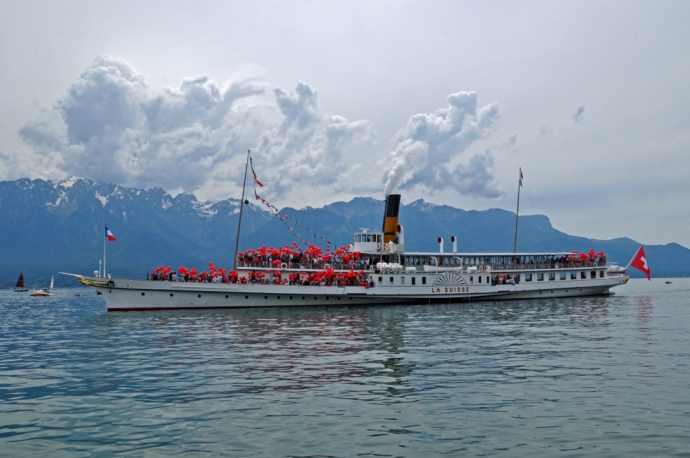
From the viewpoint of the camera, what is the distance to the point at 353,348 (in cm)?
3344

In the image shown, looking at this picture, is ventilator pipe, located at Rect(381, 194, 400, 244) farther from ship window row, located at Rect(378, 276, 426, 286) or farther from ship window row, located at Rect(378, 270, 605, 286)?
ship window row, located at Rect(378, 270, 605, 286)

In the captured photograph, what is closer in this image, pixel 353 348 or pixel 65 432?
pixel 65 432

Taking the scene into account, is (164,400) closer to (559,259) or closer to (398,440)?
(398,440)

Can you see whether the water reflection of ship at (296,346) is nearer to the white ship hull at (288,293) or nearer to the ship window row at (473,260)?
the white ship hull at (288,293)

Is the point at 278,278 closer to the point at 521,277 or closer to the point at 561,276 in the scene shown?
the point at 521,277

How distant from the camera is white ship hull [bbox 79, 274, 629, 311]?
60875 millimetres

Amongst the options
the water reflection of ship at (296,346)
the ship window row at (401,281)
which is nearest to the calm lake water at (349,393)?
the water reflection of ship at (296,346)

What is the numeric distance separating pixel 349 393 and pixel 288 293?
4440cm

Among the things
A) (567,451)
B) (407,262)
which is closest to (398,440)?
(567,451)

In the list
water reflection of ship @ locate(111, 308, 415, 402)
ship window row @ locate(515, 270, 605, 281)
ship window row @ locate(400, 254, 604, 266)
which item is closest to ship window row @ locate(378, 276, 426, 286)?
ship window row @ locate(400, 254, 604, 266)

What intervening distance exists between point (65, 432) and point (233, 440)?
4.82 meters

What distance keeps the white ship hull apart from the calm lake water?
19.2 metres

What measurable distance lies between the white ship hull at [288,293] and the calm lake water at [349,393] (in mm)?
19239

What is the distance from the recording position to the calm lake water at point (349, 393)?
15805 millimetres
